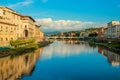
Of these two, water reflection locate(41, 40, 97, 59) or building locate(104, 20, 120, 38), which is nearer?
water reflection locate(41, 40, 97, 59)

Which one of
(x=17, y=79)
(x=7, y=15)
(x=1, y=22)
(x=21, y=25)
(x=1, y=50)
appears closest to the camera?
(x=17, y=79)

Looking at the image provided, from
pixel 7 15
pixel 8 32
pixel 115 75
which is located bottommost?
pixel 115 75

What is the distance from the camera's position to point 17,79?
2333cm

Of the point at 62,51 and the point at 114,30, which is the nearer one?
the point at 62,51

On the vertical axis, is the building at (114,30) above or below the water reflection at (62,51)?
above

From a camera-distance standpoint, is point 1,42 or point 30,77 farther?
point 1,42

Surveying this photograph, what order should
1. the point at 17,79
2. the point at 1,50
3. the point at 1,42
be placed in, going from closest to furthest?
the point at 17,79, the point at 1,50, the point at 1,42

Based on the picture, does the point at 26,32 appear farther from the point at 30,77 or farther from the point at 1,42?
the point at 30,77

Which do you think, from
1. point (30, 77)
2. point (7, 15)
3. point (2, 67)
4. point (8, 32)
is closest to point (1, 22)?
point (8, 32)

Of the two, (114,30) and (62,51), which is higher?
(114,30)

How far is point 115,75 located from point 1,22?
3138 cm

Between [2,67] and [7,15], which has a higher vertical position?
[7,15]

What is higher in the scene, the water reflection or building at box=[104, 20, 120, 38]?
building at box=[104, 20, 120, 38]

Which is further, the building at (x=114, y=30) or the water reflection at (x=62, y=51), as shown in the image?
the building at (x=114, y=30)
